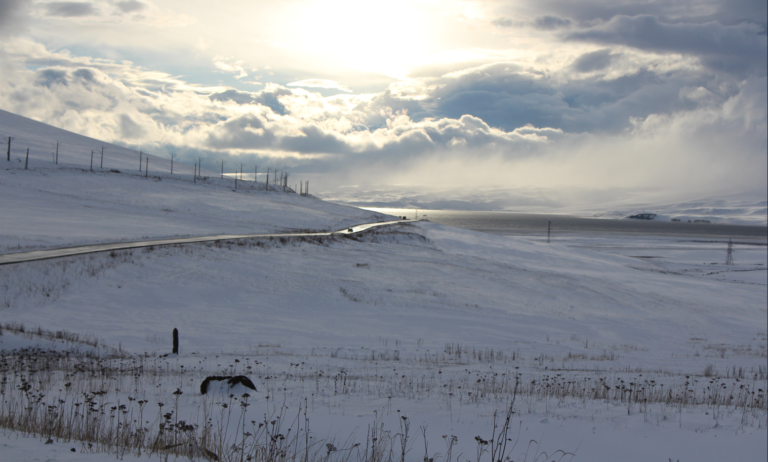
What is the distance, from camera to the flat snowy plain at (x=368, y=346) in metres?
7.55

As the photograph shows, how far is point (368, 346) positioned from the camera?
757 inches

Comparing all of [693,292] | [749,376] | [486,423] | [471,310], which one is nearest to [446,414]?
[486,423]

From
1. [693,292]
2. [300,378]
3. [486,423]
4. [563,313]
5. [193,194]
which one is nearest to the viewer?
[486,423]

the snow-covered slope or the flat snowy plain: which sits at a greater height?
the snow-covered slope

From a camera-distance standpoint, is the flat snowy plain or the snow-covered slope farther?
the snow-covered slope

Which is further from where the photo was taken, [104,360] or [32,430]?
[104,360]

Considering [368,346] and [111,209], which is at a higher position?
[111,209]

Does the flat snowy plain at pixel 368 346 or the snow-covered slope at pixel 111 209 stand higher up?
the snow-covered slope at pixel 111 209

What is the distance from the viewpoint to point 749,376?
16.7 metres

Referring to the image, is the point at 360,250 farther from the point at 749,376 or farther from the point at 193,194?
the point at 193,194

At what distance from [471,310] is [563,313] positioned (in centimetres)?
690

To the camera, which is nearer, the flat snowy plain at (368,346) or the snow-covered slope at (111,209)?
the flat snowy plain at (368,346)

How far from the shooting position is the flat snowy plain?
755cm

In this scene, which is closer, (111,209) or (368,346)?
(368,346)
